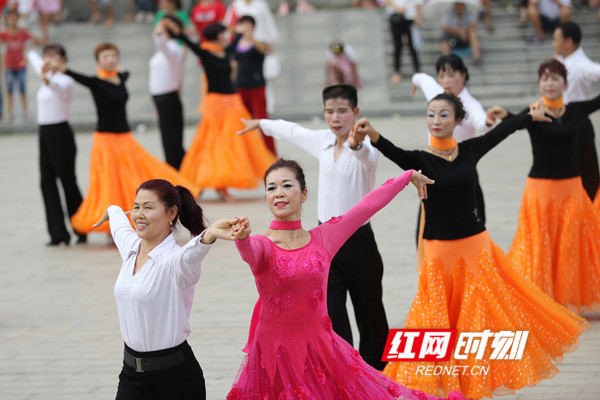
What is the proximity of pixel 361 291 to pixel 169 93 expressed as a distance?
6.52 meters

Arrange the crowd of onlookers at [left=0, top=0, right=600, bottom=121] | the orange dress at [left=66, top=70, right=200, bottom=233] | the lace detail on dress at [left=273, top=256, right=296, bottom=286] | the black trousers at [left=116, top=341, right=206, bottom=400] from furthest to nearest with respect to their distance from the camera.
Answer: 1. the crowd of onlookers at [left=0, top=0, right=600, bottom=121]
2. the orange dress at [left=66, top=70, right=200, bottom=233]
3. the lace detail on dress at [left=273, top=256, right=296, bottom=286]
4. the black trousers at [left=116, top=341, right=206, bottom=400]

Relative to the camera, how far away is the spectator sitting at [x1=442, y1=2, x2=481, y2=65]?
60.0 ft

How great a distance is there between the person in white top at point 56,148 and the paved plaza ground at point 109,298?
1.04 feet

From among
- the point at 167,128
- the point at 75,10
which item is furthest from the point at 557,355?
the point at 75,10

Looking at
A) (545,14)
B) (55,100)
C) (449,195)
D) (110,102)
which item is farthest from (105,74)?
(545,14)

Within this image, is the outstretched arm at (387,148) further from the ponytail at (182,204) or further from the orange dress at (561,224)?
the orange dress at (561,224)

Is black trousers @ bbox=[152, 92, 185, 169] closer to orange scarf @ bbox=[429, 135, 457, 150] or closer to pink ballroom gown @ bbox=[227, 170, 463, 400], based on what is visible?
orange scarf @ bbox=[429, 135, 457, 150]

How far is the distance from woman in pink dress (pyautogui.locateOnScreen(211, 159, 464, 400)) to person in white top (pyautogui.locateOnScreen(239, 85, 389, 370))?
1025 millimetres

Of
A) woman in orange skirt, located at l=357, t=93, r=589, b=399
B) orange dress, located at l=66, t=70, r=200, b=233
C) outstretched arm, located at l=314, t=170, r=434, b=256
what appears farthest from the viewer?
orange dress, located at l=66, t=70, r=200, b=233

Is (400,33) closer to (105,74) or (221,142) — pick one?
(221,142)

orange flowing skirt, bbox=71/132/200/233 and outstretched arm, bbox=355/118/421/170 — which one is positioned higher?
outstretched arm, bbox=355/118/421/170

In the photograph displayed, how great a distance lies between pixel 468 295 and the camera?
17.7 feet

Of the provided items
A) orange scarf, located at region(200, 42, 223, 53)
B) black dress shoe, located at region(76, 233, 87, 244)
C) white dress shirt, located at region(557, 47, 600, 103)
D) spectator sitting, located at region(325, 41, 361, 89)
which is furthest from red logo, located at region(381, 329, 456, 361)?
spectator sitting, located at region(325, 41, 361, 89)

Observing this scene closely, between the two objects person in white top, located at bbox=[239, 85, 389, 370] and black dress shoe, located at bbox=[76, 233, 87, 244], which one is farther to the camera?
black dress shoe, located at bbox=[76, 233, 87, 244]
